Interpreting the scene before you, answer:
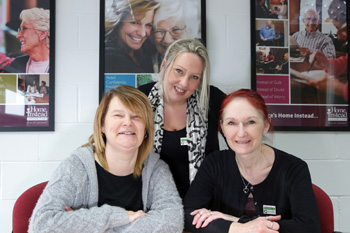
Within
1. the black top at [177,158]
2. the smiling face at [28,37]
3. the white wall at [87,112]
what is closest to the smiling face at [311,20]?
the white wall at [87,112]

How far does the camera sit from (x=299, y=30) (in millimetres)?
2379

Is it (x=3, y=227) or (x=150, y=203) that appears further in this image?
(x=3, y=227)

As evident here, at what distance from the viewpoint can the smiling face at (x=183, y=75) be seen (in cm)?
182

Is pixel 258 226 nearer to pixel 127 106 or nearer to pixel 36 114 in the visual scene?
pixel 127 106

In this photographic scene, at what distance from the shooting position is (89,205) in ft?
5.00

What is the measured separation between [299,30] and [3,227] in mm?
2515

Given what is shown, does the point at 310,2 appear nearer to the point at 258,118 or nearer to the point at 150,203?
the point at 258,118

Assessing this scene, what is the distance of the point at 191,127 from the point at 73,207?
2.60 feet

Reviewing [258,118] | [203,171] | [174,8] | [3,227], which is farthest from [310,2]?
[3,227]

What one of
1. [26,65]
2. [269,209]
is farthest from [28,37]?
[269,209]

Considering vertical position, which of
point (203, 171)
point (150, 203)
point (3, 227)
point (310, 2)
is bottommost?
point (3, 227)

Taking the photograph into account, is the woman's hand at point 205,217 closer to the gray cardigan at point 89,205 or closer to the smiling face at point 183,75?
the gray cardigan at point 89,205

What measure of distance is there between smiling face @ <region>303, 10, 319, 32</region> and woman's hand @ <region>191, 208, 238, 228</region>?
1.58 meters

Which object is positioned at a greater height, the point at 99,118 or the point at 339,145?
the point at 99,118
